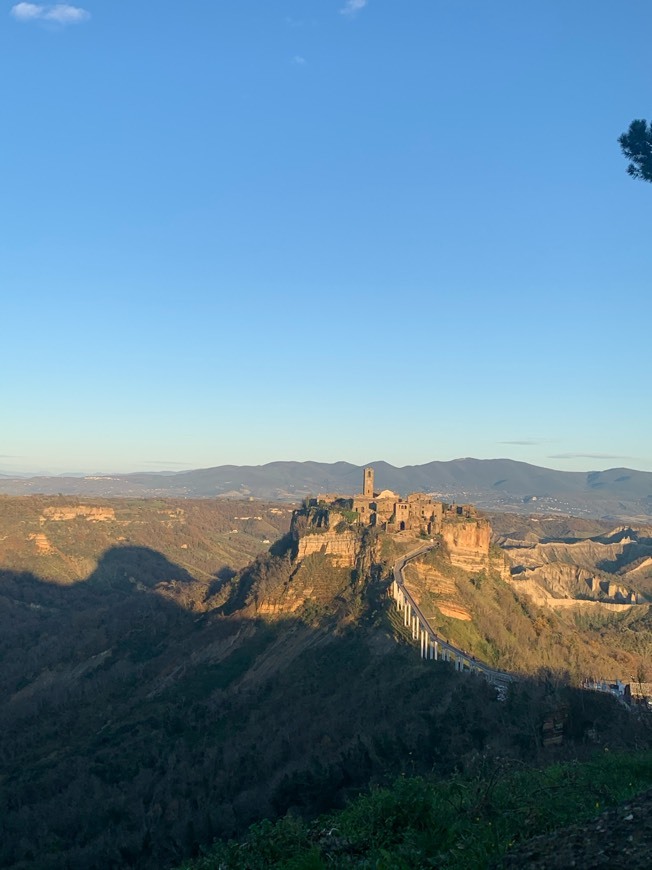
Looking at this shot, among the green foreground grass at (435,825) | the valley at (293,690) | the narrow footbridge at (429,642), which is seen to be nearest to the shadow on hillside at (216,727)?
the valley at (293,690)

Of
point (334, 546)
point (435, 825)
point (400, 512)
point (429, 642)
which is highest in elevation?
point (400, 512)

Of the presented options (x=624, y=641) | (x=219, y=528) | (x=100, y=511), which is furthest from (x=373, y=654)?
(x=219, y=528)

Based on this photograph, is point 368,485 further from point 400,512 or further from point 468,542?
point 468,542

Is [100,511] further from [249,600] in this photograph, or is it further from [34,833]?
[34,833]

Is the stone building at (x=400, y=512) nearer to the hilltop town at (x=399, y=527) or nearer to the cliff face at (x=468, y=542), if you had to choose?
the hilltop town at (x=399, y=527)

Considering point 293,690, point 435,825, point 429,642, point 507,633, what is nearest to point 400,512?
point 507,633
